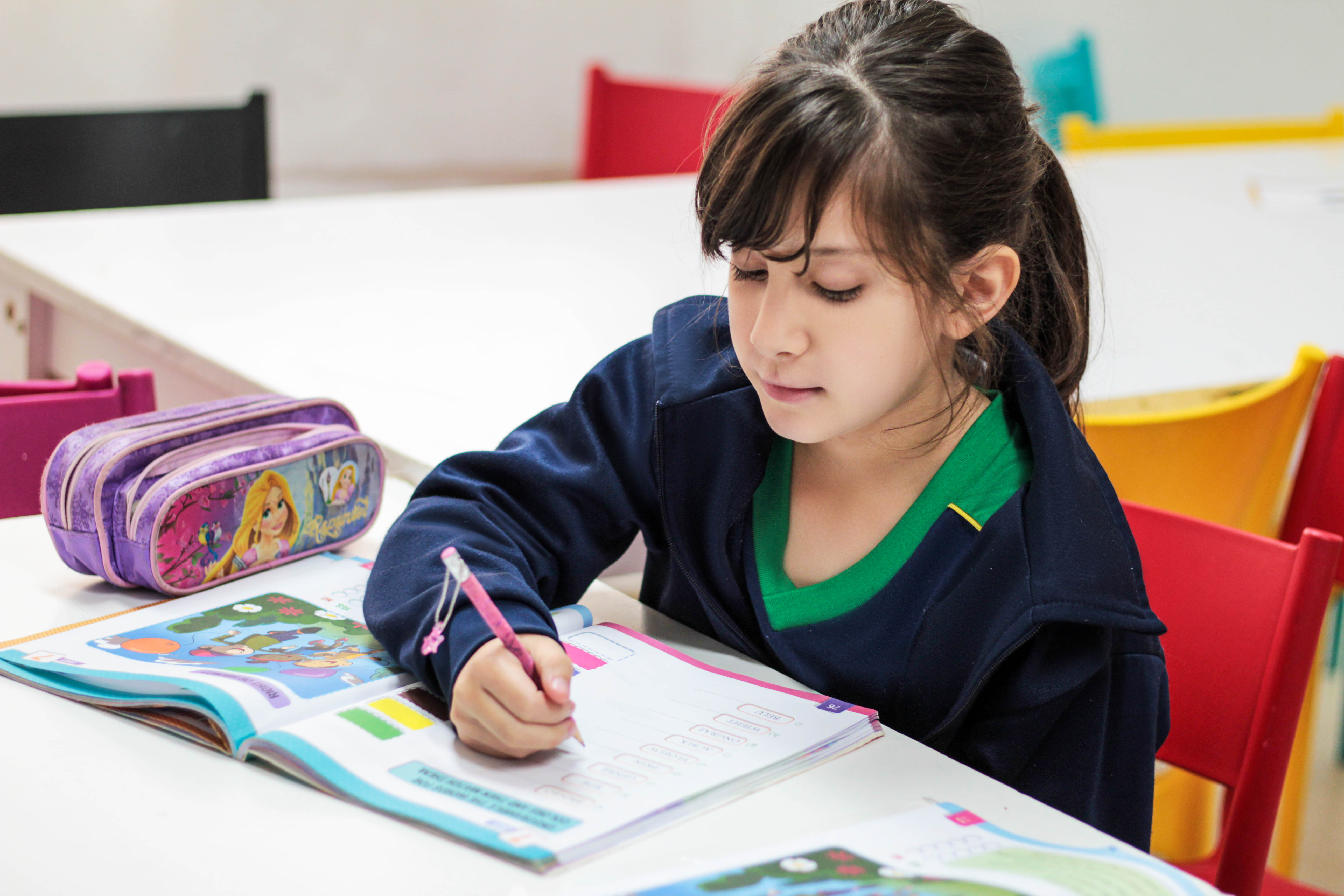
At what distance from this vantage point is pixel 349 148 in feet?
13.4

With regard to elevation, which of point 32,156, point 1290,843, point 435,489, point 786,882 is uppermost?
point 32,156

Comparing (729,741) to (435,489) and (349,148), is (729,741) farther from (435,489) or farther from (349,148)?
(349,148)

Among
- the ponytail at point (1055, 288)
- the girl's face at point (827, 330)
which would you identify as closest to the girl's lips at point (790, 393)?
the girl's face at point (827, 330)

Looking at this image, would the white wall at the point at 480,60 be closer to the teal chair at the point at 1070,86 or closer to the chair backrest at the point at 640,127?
the teal chair at the point at 1070,86

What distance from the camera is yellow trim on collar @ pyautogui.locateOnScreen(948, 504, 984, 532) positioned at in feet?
2.82

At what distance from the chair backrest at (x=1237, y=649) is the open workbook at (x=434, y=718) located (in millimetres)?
396

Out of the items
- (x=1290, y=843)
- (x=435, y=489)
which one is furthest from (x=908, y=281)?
(x=1290, y=843)

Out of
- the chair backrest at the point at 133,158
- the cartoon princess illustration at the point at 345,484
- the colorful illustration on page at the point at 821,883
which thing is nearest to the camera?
the colorful illustration on page at the point at 821,883

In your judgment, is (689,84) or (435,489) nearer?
(435,489)

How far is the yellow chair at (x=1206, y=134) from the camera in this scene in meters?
2.83

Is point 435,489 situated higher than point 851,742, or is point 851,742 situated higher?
point 435,489

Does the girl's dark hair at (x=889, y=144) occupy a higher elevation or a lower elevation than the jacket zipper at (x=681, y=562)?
higher

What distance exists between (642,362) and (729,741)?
35cm

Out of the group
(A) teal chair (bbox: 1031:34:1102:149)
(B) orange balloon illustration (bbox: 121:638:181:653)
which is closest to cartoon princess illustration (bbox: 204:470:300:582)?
(B) orange balloon illustration (bbox: 121:638:181:653)
